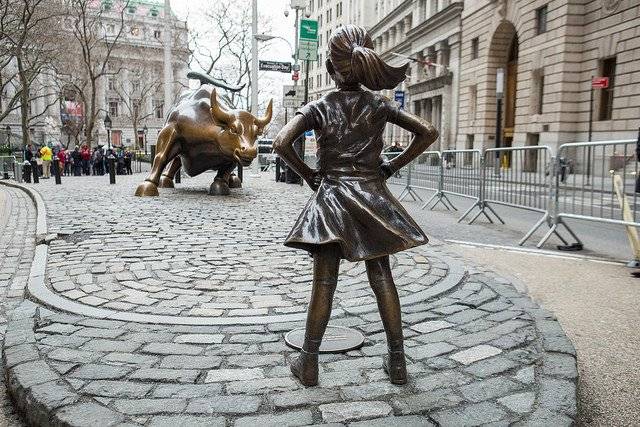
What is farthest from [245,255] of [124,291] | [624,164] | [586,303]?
[624,164]

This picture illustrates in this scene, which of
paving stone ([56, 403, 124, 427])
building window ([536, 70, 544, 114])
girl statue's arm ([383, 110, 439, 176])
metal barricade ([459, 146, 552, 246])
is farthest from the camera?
building window ([536, 70, 544, 114])

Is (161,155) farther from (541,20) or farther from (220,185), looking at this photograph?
(541,20)

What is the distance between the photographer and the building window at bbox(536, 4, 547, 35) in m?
27.9

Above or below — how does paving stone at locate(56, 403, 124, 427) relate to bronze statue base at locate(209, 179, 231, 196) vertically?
below

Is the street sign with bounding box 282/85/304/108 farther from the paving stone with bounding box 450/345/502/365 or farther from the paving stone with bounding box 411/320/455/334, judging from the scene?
the paving stone with bounding box 450/345/502/365

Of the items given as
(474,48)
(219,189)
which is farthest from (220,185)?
(474,48)

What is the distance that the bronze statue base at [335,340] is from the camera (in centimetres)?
341

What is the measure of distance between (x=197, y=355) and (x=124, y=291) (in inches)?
67.2

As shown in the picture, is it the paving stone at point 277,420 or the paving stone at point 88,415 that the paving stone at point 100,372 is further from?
the paving stone at point 277,420

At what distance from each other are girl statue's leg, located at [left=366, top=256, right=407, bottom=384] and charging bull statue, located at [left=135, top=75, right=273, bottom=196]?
8.30 m

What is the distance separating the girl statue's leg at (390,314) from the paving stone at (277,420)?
0.58 metres

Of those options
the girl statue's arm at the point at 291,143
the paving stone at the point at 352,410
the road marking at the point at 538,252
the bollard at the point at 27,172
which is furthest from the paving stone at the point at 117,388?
the bollard at the point at 27,172

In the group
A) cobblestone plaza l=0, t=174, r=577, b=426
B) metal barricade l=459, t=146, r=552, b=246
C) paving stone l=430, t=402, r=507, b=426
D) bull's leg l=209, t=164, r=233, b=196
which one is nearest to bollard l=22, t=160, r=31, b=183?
bull's leg l=209, t=164, r=233, b=196

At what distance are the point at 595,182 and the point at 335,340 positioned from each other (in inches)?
210
